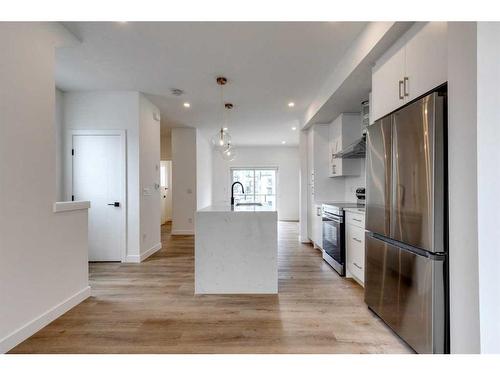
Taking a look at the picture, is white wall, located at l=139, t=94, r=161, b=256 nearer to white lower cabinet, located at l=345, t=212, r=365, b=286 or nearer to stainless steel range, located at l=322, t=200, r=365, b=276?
stainless steel range, located at l=322, t=200, r=365, b=276

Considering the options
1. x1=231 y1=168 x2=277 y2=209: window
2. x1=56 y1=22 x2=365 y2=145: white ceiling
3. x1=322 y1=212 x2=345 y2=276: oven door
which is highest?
x1=56 y1=22 x2=365 y2=145: white ceiling

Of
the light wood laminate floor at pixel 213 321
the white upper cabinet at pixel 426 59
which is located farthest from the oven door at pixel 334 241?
the white upper cabinet at pixel 426 59

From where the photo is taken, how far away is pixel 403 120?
1.96 m

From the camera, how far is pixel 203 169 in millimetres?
8070

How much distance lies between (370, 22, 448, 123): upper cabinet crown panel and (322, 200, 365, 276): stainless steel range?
1561mm

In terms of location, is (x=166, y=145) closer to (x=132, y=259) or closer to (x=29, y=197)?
(x=132, y=259)

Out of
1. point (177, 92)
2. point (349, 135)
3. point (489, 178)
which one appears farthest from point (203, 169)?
point (489, 178)

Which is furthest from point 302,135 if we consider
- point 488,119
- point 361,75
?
point 488,119

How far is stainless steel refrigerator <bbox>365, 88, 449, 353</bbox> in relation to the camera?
1.67 meters

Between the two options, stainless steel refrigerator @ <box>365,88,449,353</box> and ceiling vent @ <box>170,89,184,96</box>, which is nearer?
stainless steel refrigerator @ <box>365,88,449,353</box>

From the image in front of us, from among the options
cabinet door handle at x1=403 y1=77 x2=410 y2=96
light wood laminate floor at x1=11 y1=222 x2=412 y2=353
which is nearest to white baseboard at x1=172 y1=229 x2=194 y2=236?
light wood laminate floor at x1=11 y1=222 x2=412 y2=353

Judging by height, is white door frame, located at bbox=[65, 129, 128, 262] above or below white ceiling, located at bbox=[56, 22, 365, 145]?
below
